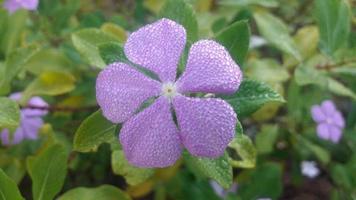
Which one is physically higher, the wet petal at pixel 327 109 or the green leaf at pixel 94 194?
the green leaf at pixel 94 194

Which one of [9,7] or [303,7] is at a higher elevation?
[9,7]

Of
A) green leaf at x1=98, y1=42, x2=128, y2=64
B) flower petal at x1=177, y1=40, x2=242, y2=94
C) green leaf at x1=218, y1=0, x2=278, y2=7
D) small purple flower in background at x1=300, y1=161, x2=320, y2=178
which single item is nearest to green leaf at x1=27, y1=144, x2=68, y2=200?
green leaf at x1=98, y1=42, x2=128, y2=64

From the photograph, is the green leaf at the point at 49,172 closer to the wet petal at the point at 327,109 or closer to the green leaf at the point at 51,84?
the green leaf at the point at 51,84

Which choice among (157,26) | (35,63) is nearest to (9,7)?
(35,63)

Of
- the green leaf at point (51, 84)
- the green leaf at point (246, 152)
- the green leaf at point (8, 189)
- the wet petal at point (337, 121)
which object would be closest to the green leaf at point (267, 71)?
the wet petal at point (337, 121)

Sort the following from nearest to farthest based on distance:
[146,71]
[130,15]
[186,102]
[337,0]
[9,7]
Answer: [186,102] < [146,71] < [337,0] < [9,7] < [130,15]

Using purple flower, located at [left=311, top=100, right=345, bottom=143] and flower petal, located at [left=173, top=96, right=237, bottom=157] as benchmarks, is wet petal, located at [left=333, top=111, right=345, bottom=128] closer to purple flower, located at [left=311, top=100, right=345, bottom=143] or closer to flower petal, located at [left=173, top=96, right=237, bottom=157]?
purple flower, located at [left=311, top=100, right=345, bottom=143]

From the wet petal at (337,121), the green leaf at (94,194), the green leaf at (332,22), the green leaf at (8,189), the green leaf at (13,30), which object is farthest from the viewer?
the wet petal at (337,121)

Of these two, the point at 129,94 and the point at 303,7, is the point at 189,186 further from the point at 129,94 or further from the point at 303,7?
the point at 303,7
